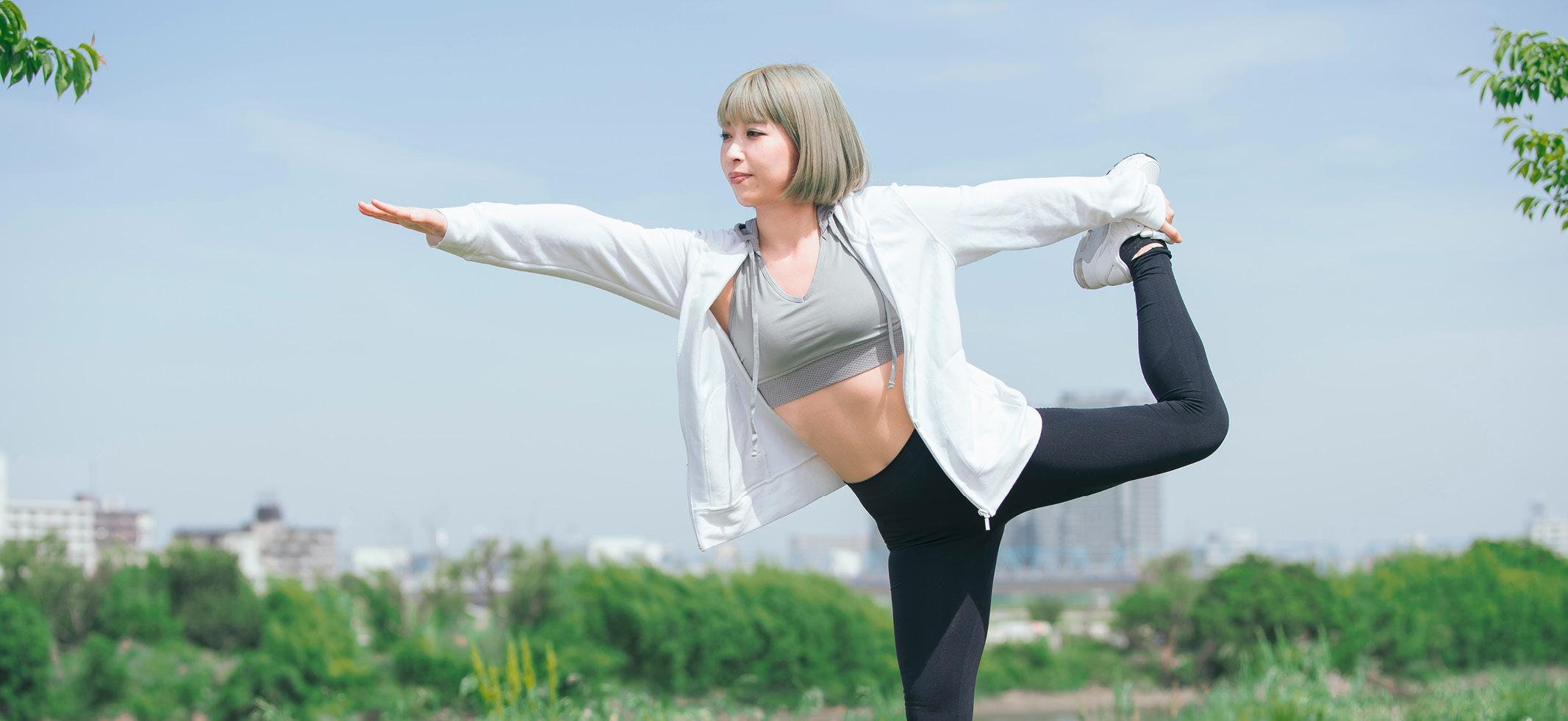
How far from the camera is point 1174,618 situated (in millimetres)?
24703

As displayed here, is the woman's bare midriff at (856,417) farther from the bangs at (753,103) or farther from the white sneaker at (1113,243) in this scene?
the white sneaker at (1113,243)

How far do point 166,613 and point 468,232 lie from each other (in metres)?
21.6

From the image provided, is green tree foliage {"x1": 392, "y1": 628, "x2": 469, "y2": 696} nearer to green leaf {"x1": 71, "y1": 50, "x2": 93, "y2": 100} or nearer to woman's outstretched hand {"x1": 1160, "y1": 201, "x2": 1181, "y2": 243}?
green leaf {"x1": 71, "y1": 50, "x2": 93, "y2": 100}

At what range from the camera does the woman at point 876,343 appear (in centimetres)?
213

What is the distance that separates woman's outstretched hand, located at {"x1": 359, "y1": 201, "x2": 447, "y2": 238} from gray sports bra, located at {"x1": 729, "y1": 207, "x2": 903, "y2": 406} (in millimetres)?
569

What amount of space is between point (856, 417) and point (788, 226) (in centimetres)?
41

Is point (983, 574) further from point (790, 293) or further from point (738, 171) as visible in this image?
point (738, 171)

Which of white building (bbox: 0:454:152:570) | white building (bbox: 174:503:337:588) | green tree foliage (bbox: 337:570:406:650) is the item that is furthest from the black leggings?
white building (bbox: 0:454:152:570)

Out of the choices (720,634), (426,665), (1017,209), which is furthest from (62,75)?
(720,634)

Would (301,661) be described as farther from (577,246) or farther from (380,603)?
(577,246)

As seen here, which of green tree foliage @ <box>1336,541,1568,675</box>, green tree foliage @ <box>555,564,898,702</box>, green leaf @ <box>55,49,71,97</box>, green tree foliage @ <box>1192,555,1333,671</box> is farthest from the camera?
green tree foliage @ <box>1192,555,1333,671</box>

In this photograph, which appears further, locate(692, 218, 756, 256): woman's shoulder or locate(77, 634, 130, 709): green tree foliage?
locate(77, 634, 130, 709): green tree foliage

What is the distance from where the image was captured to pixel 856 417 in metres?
2.19

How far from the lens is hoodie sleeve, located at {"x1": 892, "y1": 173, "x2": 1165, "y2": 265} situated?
7.22 feet
